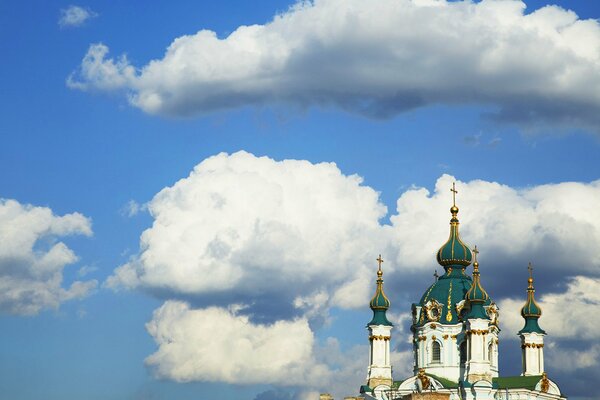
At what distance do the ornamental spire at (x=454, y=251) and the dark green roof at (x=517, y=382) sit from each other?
34.7 feet

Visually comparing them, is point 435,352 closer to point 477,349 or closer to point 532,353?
point 477,349

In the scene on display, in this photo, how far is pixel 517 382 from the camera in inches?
3991

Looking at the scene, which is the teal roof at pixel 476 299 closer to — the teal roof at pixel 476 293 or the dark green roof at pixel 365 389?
the teal roof at pixel 476 293

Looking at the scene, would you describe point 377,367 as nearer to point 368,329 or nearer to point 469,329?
point 368,329

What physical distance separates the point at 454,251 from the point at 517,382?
12565mm

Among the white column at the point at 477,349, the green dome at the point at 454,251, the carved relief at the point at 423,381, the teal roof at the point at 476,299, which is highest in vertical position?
the green dome at the point at 454,251

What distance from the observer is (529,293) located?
110 m

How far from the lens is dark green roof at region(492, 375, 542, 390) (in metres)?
100

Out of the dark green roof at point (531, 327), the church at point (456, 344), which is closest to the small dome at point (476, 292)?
the church at point (456, 344)

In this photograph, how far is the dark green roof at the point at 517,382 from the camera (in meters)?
100

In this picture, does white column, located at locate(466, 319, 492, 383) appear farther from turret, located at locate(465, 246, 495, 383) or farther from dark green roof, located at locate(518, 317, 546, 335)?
dark green roof, located at locate(518, 317, 546, 335)

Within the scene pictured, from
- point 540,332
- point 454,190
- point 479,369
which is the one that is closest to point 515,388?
point 479,369

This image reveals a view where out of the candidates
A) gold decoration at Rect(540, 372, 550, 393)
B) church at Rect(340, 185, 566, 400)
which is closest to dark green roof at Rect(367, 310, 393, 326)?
church at Rect(340, 185, 566, 400)

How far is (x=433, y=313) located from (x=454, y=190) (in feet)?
37.5
